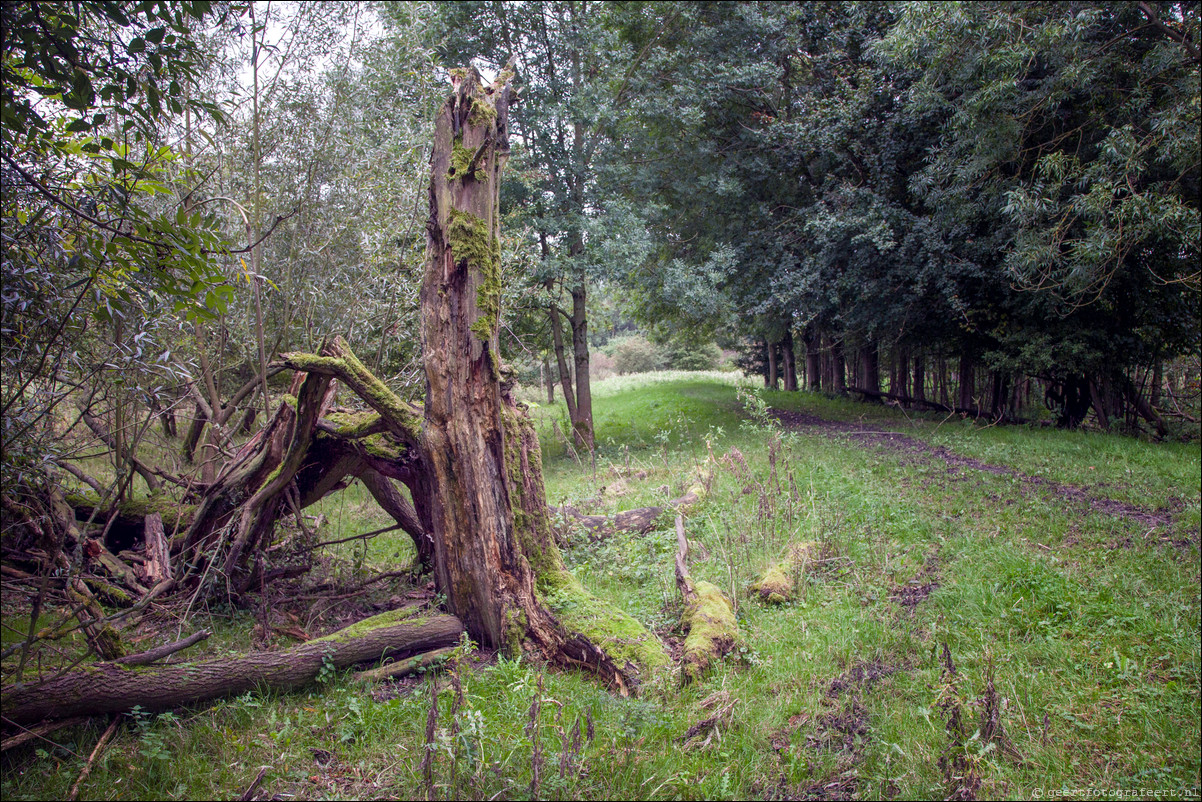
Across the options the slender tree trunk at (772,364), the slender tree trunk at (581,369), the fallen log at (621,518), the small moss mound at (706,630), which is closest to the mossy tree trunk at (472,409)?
the small moss mound at (706,630)

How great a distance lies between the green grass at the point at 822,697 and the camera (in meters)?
3.13

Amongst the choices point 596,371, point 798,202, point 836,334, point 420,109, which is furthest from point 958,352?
point 596,371

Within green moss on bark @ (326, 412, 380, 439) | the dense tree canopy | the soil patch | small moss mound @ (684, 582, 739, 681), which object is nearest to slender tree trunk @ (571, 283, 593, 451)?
the dense tree canopy

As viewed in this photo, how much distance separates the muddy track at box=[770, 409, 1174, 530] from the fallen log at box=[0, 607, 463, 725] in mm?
7428

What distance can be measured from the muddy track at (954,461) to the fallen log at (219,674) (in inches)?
292

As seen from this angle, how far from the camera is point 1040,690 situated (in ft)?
13.4

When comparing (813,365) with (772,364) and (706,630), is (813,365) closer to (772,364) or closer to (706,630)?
(772,364)

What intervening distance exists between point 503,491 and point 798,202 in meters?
15.2

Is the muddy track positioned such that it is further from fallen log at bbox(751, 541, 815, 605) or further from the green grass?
fallen log at bbox(751, 541, 815, 605)

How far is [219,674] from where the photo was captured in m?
3.71

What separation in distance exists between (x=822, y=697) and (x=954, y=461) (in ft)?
27.4

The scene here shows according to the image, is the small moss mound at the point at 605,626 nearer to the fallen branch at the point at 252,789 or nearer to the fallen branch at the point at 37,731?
the fallen branch at the point at 252,789

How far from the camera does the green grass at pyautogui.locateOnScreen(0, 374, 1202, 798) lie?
3129 millimetres

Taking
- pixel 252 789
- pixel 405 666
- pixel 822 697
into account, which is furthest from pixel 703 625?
pixel 252 789
